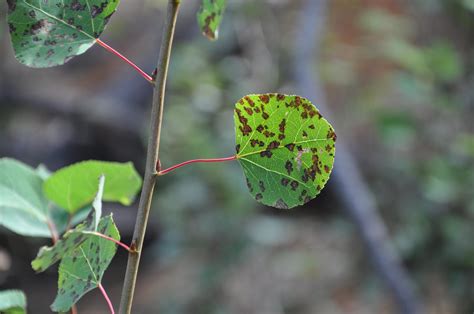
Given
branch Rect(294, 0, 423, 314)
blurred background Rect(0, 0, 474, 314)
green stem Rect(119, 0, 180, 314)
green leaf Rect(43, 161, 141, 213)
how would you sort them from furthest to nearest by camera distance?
blurred background Rect(0, 0, 474, 314) → branch Rect(294, 0, 423, 314) → green leaf Rect(43, 161, 141, 213) → green stem Rect(119, 0, 180, 314)

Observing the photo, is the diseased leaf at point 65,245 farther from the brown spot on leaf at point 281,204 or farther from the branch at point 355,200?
the branch at point 355,200

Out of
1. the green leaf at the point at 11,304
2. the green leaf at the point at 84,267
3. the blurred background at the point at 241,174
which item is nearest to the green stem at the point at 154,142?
the green leaf at the point at 84,267

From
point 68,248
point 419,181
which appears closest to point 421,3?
point 419,181

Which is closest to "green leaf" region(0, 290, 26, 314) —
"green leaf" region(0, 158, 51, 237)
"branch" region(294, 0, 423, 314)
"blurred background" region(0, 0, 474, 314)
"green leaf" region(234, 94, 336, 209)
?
"green leaf" region(0, 158, 51, 237)

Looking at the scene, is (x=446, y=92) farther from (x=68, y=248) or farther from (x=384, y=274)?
(x=68, y=248)

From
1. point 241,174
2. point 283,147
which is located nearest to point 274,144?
point 283,147

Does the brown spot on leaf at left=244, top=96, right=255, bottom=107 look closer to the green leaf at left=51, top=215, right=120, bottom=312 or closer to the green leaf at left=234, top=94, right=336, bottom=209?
the green leaf at left=234, top=94, right=336, bottom=209

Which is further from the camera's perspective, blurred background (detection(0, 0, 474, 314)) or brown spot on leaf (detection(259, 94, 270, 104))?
blurred background (detection(0, 0, 474, 314))
